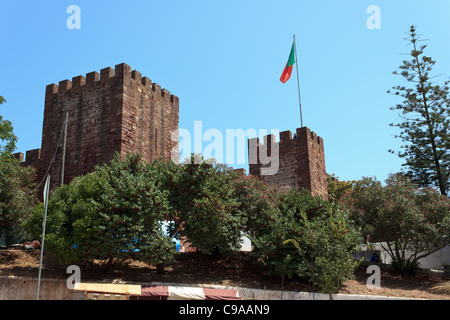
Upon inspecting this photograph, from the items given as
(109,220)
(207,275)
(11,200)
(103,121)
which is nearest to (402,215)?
(207,275)

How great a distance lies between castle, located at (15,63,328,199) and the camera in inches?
821

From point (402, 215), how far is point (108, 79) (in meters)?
15.2

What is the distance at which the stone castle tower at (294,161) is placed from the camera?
917 inches

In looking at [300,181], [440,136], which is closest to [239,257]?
[300,181]

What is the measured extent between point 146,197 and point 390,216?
34.0ft

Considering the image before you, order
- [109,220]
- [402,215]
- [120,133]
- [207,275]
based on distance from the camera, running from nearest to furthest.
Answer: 1. [109,220]
2. [207,275]
3. [402,215]
4. [120,133]

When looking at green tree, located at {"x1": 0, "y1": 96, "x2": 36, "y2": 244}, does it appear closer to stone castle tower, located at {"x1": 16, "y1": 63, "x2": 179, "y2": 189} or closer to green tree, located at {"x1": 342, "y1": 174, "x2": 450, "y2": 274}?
stone castle tower, located at {"x1": 16, "y1": 63, "x2": 179, "y2": 189}

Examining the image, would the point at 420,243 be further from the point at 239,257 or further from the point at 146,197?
the point at 146,197

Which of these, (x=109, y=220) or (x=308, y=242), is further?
(x=308, y=242)

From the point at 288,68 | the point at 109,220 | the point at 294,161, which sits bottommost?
the point at 109,220

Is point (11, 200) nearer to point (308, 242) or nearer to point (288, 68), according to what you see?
point (308, 242)

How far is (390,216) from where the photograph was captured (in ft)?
60.0

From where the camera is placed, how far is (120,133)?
20.3 meters

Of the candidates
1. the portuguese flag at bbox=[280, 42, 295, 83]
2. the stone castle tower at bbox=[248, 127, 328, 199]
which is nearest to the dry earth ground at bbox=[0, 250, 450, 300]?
the stone castle tower at bbox=[248, 127, 328, 199]
